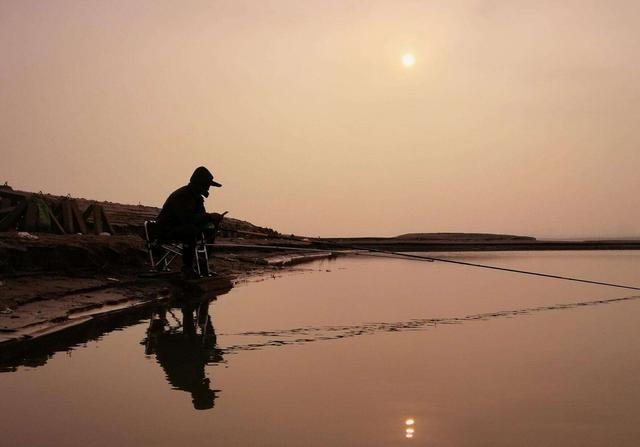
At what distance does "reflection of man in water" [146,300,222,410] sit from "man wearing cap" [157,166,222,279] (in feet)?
8.26

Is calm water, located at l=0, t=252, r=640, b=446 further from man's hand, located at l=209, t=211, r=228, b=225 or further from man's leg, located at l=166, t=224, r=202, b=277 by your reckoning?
man's hand, located at l=209, t=211, r=228, b=225

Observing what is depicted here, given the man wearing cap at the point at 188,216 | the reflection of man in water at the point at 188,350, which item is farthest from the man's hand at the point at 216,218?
the reflection of man in water at the point at 188,350

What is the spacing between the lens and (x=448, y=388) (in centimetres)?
637

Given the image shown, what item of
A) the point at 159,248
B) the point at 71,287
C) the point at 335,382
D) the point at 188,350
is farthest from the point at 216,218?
the point at 335,382

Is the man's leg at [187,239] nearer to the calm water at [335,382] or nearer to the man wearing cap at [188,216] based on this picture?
the man wearing cap at [188,216]

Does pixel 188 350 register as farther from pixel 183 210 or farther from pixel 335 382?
pixel 183 210

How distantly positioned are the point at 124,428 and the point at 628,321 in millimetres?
9377

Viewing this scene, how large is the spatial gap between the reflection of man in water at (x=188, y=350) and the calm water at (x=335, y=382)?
2 centimetres

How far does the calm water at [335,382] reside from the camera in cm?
498

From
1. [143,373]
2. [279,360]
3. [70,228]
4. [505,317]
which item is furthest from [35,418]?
[70,228]

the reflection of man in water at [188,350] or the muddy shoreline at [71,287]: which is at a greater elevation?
the muddy shoreline at [71,287]

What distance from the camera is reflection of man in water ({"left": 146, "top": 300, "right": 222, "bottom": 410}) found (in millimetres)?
6363

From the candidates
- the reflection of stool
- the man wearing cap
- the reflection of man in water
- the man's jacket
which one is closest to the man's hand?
the man wearing cap

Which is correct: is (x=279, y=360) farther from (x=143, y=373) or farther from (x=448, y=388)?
(x=448, y=388)
